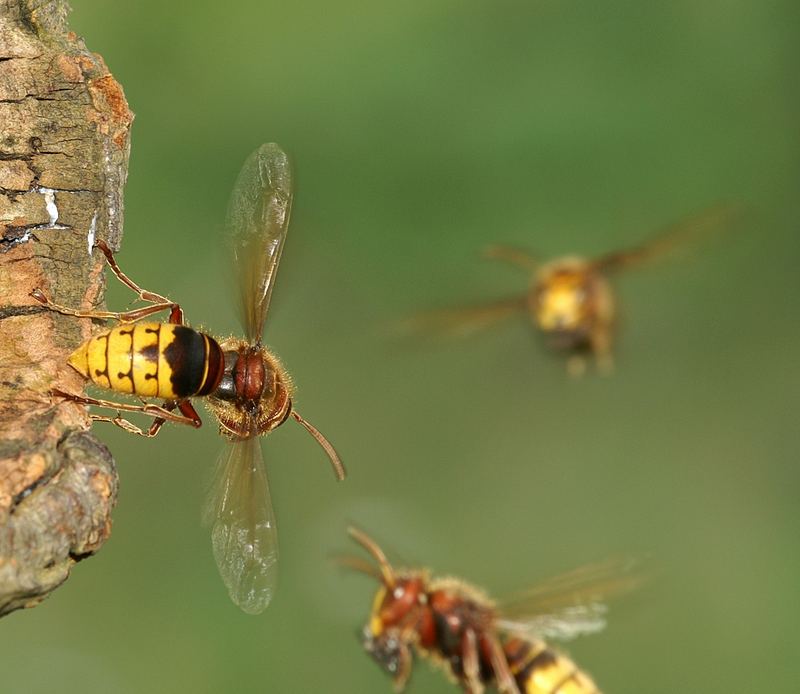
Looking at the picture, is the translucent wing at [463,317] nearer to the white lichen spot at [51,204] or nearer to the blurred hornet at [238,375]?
the blurred hornet at [238,375]

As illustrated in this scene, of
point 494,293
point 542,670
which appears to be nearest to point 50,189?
point 542,670

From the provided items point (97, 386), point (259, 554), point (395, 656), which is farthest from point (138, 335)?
point (395, 656)

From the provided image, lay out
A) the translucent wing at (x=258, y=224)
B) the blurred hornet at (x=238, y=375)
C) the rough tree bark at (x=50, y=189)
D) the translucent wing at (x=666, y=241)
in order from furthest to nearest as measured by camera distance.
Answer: the translucent wing at (x=666, y=241) < the translucent wing at (x=258, y=224) < the blurred hornet at (x=238, y=375) < the rough tree bark at (x=50, y=189)

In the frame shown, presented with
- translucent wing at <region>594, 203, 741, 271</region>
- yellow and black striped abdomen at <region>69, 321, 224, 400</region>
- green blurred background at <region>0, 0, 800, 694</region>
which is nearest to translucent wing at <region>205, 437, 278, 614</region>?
yellow and black striped abdomen at <region>69, 321, 224, 400</region>

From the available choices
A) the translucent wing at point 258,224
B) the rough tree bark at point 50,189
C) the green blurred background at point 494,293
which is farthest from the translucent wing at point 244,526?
the green blurred background at point 494,293

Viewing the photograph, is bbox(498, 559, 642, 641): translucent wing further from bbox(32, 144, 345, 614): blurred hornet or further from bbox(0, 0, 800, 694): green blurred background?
bbox(0, 0, 800, 694): green blurred background

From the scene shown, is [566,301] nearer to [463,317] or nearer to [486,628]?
[463,317]
